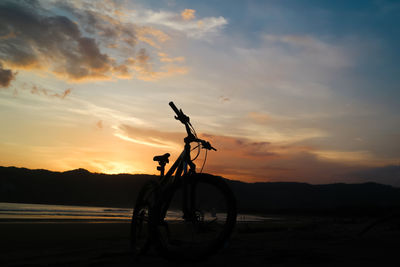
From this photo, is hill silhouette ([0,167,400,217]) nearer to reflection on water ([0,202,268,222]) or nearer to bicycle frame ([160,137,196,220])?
reflection on water ([0,202,268,222])

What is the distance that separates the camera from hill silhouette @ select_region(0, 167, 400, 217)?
8566 cm

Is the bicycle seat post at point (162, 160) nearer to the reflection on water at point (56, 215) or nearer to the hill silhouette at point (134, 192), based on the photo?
the reflection on water at point (56, 215)

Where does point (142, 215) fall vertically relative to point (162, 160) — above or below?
below

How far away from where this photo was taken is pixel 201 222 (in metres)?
4.62

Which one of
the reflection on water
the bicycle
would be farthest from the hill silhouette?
the bicycle

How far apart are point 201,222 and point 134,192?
4350 inches

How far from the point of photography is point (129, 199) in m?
99.6

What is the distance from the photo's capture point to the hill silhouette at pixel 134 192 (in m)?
85.7

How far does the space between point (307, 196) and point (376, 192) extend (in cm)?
3394

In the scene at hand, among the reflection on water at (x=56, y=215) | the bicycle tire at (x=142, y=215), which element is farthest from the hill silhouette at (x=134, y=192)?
the bicycle tire at (x=142, y=215)

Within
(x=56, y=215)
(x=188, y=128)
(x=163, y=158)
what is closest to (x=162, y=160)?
(x=163, y=158)

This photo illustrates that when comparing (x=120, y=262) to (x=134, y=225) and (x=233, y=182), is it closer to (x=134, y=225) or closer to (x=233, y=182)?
(x=134, y=225)

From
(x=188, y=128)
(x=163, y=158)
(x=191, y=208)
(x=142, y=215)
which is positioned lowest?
(x=142, y=215)

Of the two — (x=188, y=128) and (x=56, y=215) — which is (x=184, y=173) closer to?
(x=188, y=128)
